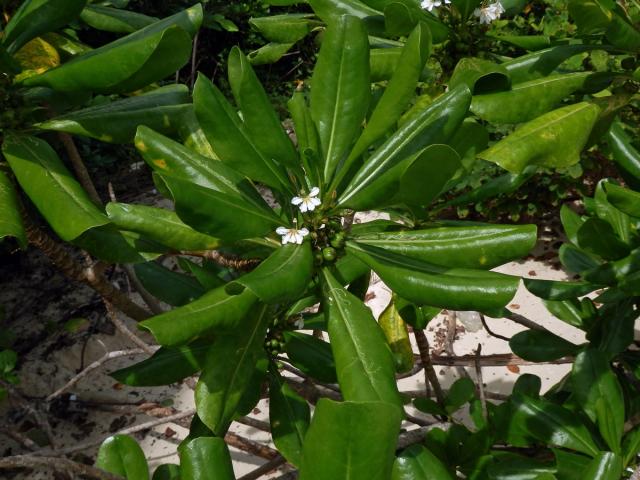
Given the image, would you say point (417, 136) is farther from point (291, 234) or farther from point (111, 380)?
point (111, 380)

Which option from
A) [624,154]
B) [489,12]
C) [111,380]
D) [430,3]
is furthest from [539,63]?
[111,380]

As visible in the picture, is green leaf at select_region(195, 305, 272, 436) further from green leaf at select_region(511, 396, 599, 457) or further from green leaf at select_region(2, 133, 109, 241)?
green leaf at select_region(511, 396, 599, 457)

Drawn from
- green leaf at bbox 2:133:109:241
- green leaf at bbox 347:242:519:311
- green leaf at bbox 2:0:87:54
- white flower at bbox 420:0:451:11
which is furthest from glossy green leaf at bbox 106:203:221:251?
white flower at bbox 420:0:451:11

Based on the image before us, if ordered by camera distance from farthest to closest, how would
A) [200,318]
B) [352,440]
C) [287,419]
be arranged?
[287,419] < [200,318] < [352,440]

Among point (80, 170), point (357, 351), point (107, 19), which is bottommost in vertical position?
point (357, 351)

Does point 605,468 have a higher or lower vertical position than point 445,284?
lower

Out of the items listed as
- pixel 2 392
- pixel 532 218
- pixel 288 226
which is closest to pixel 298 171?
pixel 288 226
